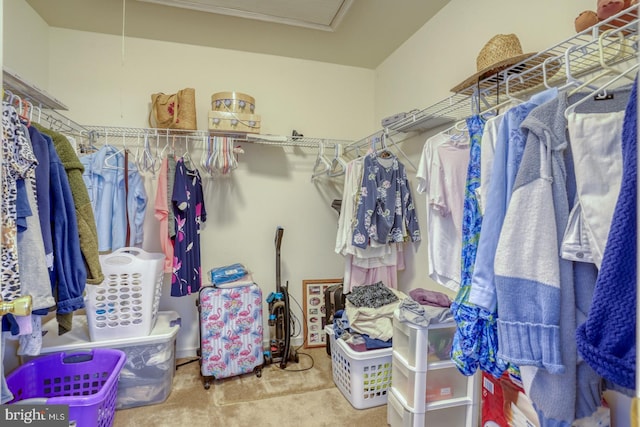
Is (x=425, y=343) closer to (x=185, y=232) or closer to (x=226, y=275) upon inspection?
(x=226, y=275)

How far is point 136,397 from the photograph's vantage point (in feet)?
6.53

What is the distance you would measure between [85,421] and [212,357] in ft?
2.69

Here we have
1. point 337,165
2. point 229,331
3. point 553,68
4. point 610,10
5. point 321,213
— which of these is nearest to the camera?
point 610,10

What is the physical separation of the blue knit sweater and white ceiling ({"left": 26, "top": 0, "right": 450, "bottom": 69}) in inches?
77.2

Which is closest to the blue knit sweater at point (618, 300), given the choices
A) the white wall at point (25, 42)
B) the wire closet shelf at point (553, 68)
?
A: the wire closet shelf at point (553, 68)

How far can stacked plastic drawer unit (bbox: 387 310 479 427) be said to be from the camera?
161 cm

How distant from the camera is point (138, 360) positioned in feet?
6.61

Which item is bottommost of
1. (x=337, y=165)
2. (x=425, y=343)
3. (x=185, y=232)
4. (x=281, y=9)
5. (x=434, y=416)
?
(x=434, y=416)

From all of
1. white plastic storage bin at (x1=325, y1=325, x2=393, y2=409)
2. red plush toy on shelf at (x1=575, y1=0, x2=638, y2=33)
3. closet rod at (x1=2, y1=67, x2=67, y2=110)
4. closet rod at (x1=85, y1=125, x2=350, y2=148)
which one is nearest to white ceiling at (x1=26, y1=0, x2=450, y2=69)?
closet rod at (x1=85, y1=125, x2=350, y2=148)

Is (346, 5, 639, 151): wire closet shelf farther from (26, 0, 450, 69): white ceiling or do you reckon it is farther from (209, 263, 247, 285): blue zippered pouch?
(209, 263, 247, 285): blue zippered pouch

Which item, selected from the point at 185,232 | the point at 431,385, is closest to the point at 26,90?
the point at 185,232

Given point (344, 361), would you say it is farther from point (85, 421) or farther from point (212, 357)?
point (85, 421)

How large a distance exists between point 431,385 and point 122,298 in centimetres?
185

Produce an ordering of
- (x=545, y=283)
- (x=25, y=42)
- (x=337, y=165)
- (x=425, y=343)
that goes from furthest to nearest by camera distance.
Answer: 1. (x=337, y=165)
2. (x=25, y=42)
3. (x=425, y=343)
4. (x=545, y=283)
